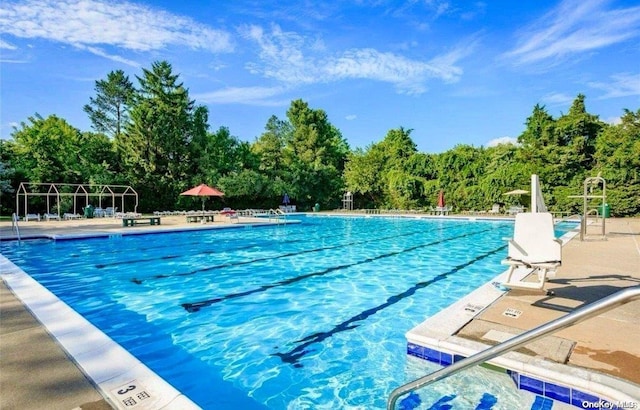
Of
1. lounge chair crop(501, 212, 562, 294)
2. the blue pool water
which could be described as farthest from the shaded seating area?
lounge chair crop(501, 212, 562, 294)

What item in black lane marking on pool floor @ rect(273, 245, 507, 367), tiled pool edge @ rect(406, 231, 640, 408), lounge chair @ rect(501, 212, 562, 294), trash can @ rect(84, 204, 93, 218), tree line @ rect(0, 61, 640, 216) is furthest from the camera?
tree line @ rect(0, 61, 640, 216)

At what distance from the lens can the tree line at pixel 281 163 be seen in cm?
2247

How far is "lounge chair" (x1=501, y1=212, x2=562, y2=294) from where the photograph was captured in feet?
16.1

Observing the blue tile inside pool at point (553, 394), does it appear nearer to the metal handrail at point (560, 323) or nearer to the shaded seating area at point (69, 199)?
the metal handrail at point (560, 323)

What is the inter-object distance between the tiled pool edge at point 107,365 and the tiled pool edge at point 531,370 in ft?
6.93

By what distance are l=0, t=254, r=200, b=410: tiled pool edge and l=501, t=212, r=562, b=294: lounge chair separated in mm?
4116

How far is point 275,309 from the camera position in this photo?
561cm

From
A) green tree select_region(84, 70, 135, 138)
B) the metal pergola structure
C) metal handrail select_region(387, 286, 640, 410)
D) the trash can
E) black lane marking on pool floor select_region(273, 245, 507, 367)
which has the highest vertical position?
green tree select_region(84, 70, 135, 138)

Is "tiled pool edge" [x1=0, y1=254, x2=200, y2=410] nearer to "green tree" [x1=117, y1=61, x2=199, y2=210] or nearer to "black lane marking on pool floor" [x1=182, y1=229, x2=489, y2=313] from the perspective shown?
"black lane marking on pool floor" [x1=182, y1=229, x2=489, y2=313]

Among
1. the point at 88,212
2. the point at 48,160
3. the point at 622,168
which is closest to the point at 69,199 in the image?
the point at 88,212

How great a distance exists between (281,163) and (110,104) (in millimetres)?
17977

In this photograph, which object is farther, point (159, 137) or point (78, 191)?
point (159, 137)

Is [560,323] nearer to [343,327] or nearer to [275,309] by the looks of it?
[343,327]

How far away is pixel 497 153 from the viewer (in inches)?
1046
